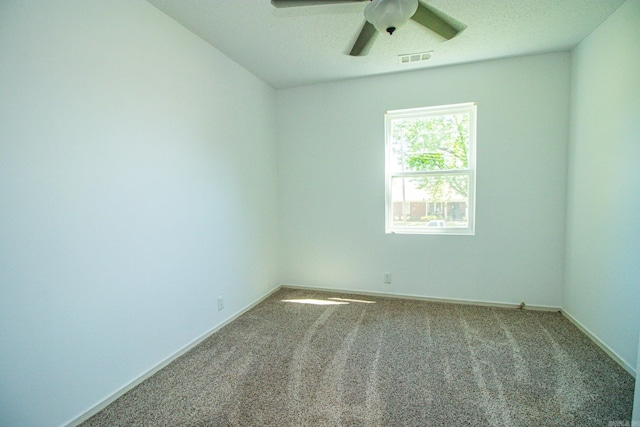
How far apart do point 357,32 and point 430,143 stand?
1511 mm

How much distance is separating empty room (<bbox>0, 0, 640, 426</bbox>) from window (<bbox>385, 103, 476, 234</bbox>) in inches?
0.9

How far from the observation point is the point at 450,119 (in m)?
3.15

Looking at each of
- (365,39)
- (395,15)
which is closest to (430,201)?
(365,39)

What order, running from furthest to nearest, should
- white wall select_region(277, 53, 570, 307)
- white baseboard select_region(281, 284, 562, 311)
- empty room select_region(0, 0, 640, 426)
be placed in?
white baseboard select_region(281, 284, 562, 311)
white wall select_region(277, 53, 570, 307)
empty room select_region(0, 0, 640, 426)

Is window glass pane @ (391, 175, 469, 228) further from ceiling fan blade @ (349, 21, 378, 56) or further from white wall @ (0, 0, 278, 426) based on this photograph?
white wall @ (0, 0, 278, 426)

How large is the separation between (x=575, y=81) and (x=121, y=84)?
3.78 m

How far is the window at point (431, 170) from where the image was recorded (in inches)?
123

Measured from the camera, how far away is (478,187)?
9.93 feet

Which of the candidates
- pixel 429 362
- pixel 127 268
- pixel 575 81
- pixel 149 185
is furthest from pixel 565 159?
pixel 127 268

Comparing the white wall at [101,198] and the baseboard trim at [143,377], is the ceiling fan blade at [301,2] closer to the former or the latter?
the white wall at [101,198]

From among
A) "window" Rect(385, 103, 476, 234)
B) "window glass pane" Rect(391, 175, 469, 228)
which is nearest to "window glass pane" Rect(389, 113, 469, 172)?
"window" Rect(385, 103, 476, 234)

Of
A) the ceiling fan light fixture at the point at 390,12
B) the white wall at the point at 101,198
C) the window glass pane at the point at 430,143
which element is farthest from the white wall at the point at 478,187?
the ceiling fan light fixture at the point at 390,12

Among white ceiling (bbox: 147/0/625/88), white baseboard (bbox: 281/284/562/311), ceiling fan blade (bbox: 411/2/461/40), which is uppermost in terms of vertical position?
white ceiling (bbox: 147/0/625/88)

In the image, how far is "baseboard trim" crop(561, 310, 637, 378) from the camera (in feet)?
6.28
